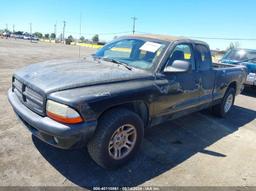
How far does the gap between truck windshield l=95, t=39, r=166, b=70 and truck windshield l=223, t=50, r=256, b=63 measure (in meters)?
6.74

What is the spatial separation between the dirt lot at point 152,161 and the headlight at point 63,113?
0.83 meters

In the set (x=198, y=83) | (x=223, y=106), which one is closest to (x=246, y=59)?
(x=223, y=106)

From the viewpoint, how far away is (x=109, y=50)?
4.46 metres

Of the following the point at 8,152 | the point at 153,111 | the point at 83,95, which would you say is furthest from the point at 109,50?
the point at 8,152

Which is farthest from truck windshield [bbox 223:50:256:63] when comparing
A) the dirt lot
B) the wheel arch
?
the wheel arch

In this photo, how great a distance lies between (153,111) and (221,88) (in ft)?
8.55

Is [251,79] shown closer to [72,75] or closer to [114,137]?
[114,137]

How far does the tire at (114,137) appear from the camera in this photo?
9.40 ft

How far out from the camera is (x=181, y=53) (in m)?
4.17

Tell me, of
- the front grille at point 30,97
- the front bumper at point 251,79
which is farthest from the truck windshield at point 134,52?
the front bumper at point 251,79

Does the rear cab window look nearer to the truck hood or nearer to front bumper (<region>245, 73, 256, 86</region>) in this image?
the truck hood

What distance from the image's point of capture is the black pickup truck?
266cm

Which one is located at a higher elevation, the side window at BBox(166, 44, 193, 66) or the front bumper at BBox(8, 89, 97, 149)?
the side window at BBox(166, 44, 193, 66)

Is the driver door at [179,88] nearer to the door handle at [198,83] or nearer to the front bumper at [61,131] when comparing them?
the door handle at [198,83]
